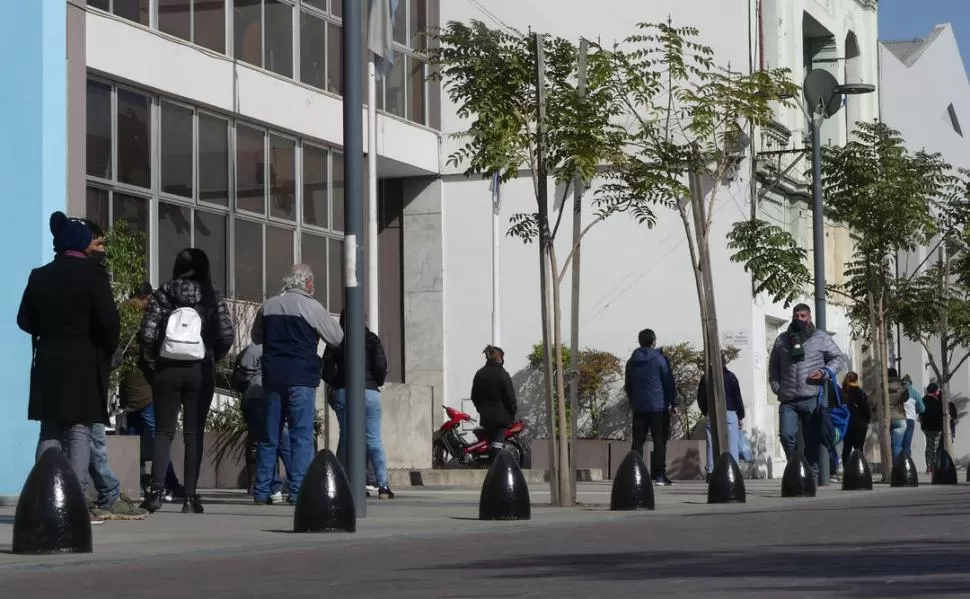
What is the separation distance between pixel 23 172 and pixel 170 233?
9772 mm

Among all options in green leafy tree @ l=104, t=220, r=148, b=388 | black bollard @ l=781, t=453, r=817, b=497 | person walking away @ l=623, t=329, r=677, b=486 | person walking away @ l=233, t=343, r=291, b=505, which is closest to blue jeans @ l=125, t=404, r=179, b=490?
person walking away @ l=233, t=343, r=291, b=505

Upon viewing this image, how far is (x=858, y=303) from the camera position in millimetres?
30875

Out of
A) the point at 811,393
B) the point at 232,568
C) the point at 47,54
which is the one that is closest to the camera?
the point at 232,568

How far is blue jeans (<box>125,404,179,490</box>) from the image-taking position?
53.7 feet

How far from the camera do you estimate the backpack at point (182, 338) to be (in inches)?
546

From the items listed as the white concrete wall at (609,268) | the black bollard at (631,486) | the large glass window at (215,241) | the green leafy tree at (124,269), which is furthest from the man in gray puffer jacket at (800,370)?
the white concrete wall at (609,268)

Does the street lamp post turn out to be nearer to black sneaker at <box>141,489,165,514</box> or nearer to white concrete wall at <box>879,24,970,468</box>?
black sneaker at <box>141,489,165,514</box>

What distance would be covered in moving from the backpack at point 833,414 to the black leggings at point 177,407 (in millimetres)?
8580

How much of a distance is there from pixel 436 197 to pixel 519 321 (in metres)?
2.74

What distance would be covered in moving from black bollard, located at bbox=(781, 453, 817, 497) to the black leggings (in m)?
7.39

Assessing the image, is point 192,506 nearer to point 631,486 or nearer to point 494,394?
point 631,486

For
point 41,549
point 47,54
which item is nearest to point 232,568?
point 41,549

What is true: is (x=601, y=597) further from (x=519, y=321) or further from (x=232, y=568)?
(x=519, y=321)

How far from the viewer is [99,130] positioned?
989 inches
